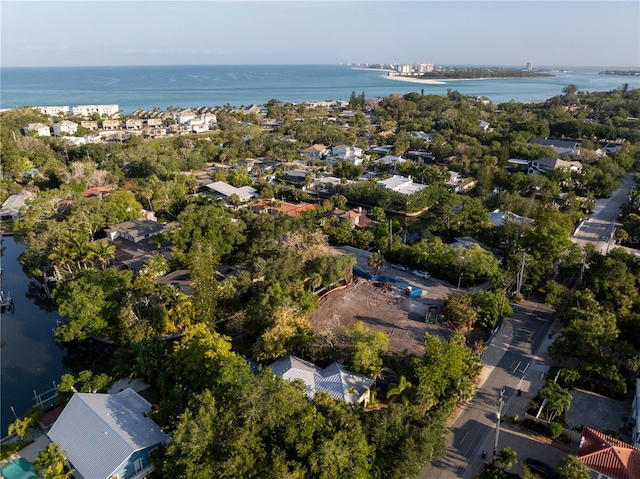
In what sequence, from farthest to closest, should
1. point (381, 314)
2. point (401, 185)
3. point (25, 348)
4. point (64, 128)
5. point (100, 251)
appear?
point (64, 128) → point (401, 185) → point (100, 251) → point (381, 314) → point (25, 348)

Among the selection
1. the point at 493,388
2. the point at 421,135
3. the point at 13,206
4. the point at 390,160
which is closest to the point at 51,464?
the point at 493,388

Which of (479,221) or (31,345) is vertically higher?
(479,221)

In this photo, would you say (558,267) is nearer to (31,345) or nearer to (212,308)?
(212,308)

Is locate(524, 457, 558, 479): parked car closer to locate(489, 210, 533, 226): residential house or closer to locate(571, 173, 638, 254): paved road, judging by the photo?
locate(489, 210, 533, 226): residential house

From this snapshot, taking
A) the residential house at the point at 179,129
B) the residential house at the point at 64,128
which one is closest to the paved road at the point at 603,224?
the residential house at the point at 179,129

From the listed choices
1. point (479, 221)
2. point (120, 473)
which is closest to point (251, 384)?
point (120, 473)

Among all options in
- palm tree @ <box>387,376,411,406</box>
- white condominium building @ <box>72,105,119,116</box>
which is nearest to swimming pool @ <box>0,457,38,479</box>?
palm tree @ <box>387,376,411,406</box>

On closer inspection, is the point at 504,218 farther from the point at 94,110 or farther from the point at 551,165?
the point at 94,110
